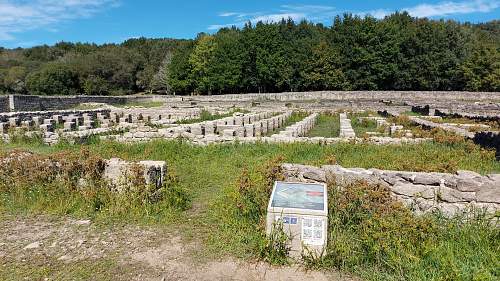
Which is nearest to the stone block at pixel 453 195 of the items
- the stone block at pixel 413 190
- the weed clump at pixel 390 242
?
the stone block at pixel 413 190

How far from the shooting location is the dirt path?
4.62 meters

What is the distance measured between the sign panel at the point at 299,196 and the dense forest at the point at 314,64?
5342cm

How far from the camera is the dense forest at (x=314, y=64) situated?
5562 centimetres

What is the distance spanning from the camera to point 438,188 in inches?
229

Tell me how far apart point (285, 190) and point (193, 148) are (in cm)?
671

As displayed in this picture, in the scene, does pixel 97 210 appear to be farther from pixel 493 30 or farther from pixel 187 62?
pixel 493 30

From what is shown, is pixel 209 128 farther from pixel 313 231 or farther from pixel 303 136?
pixel 313 231

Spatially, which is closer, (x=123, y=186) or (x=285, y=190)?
(x=285, y=190)

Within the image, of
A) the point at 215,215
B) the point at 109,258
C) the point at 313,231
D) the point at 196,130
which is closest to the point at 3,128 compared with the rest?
the point at 196,130

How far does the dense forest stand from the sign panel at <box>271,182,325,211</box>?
53.4m

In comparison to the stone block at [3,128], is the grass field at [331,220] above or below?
below

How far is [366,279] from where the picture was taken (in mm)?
4508

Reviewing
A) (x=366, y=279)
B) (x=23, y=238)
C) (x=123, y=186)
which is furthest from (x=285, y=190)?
(x=23, y=238)

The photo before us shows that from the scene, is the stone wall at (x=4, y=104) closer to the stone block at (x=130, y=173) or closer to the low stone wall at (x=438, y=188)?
the stone block at (x=130, y=173)
